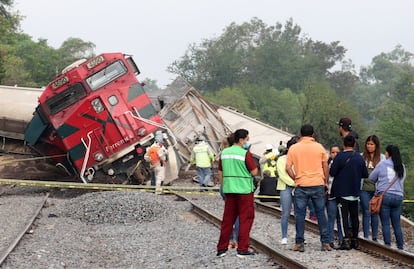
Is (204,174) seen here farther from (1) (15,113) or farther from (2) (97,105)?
(1) (15,113)

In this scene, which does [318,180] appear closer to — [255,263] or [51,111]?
[255,263]

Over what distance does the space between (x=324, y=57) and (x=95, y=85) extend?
84991mm

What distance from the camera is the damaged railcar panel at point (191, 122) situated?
86.3 ft

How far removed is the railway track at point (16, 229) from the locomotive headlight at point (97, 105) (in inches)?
135

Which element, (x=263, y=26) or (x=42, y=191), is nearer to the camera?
(x=42, y=191)

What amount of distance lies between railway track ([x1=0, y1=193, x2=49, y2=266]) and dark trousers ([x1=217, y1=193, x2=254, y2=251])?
306cm

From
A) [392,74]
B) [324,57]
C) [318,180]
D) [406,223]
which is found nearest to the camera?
[318,180]

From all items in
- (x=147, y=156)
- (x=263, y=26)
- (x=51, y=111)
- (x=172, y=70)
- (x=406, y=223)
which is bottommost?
(x=406, y=223)

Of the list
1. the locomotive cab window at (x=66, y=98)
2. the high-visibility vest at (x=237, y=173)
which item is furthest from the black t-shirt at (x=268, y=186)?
the high-visibility vest at (x=237, y=173)

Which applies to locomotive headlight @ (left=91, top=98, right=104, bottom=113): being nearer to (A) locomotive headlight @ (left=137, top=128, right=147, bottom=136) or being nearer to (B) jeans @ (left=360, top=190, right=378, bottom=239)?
(A) locomotive headlight @ (left=137, top=128, right=147, bottom=136)

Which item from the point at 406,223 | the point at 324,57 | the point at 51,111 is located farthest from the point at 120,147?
the point at 324,57

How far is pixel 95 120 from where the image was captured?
19.7 m

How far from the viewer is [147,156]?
19516 millimetres

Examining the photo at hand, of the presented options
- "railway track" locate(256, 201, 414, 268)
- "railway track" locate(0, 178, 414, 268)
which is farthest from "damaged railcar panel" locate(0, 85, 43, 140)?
"railway track" locate(256, 201, 414, 268)
